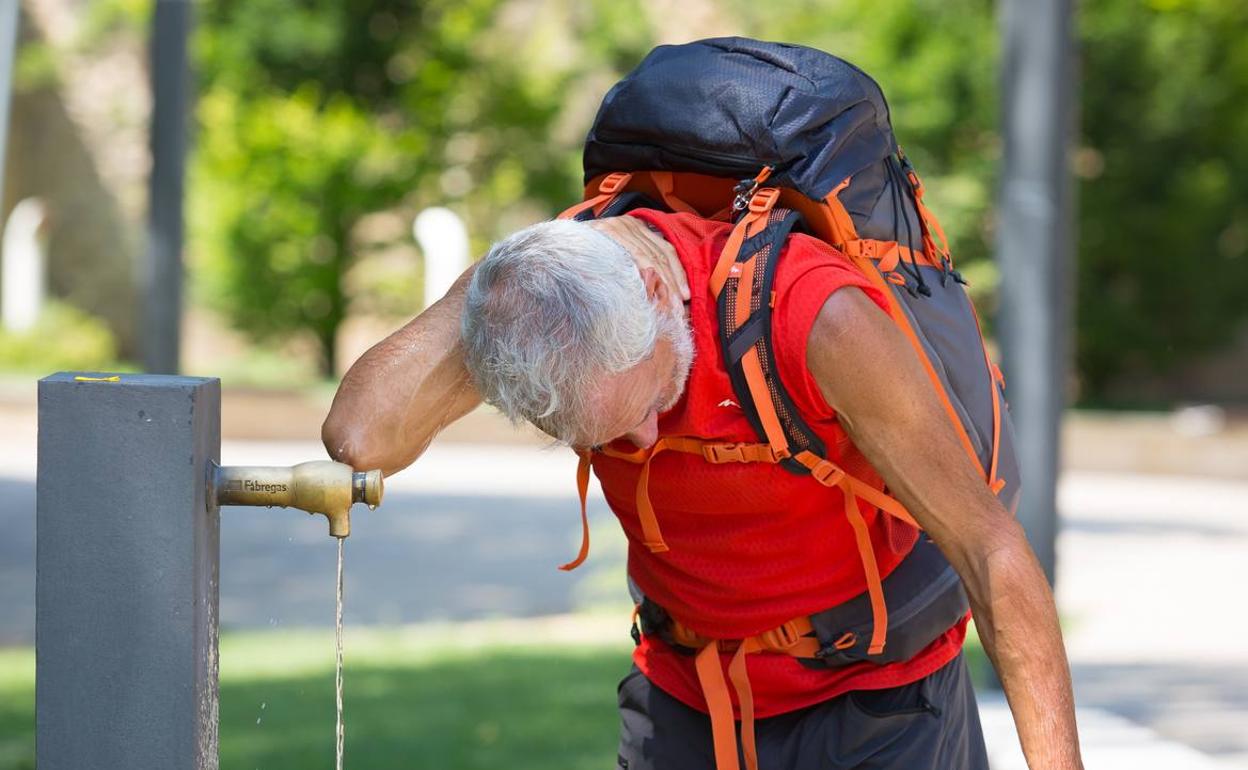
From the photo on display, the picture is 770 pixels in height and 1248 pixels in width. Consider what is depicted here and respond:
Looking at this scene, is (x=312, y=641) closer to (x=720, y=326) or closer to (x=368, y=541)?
(x=368, y=541)

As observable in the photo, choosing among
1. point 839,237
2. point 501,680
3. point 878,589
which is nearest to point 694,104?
point 839,237

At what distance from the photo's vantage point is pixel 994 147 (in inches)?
644

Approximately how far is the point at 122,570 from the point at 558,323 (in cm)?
49

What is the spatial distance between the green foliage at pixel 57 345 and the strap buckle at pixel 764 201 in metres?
14.9

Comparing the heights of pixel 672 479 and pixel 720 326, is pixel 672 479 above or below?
below

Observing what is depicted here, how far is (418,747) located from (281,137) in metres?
12.4

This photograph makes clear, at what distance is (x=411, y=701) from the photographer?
5.23 meters

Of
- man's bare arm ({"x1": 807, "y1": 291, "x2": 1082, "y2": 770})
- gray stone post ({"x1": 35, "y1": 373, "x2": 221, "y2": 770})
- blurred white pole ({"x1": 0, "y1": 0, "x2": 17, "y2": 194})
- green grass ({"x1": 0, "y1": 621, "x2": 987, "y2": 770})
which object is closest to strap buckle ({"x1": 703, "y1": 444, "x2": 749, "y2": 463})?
man's bare arm ({"x1": 807, "y1": 291, "x2": 1082, "y2": 770})

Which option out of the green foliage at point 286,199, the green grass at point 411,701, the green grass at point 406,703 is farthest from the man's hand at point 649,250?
the green foliage at point 286,199

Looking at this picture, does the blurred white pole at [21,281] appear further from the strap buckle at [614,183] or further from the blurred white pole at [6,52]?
the strap buckle at [614,183]

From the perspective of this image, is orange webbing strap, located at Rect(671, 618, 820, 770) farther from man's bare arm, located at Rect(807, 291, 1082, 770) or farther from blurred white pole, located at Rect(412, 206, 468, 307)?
blurred white pole, located at Rect(412, 206, 468, 307)

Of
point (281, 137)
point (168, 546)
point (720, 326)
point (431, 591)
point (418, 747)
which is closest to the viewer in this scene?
point (168, 546)

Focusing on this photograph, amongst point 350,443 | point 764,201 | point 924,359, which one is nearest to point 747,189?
point 764,201

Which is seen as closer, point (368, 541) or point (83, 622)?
point (83, 622)
